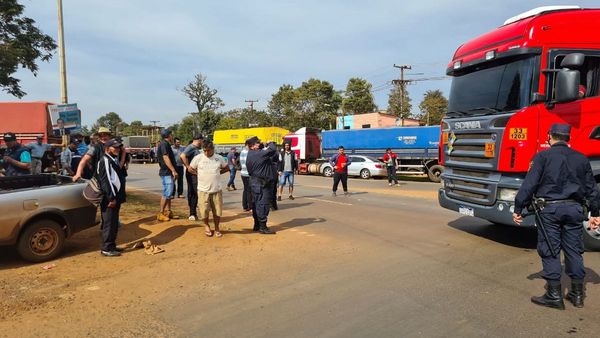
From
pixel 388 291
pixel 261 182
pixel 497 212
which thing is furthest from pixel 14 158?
pixel 497 212

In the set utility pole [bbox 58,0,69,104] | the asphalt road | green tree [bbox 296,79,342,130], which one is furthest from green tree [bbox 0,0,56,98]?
green tree [bbox 296,79,342,130]

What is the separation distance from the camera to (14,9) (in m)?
10.6

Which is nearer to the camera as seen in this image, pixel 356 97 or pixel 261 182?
pixel 261 182

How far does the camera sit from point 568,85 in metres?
5.71

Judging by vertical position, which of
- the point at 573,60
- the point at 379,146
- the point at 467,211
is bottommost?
the point at 467,211

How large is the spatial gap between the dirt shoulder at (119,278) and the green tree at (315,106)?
47.2 meters

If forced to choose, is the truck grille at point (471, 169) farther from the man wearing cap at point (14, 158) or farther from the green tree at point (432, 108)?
the green tree at point (432, 108)

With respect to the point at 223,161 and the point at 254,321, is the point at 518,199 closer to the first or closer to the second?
the point at 254,321

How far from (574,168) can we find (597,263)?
2.38 m

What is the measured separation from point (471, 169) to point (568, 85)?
1.80m

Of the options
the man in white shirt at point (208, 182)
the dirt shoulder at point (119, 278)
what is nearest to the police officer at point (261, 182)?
the dirt shoulder at point (119, 278)

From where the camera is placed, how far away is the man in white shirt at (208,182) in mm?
7312

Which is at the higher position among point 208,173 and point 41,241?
point 208,173

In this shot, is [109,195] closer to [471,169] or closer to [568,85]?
[471,169]
